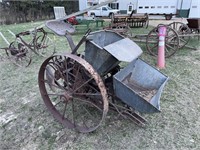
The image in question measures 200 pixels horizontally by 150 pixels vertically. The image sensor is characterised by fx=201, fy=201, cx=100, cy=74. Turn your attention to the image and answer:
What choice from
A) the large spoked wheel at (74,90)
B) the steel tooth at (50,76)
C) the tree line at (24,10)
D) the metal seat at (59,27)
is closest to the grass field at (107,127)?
the large spoked wheel at (74,90)

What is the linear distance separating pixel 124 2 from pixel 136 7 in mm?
1155

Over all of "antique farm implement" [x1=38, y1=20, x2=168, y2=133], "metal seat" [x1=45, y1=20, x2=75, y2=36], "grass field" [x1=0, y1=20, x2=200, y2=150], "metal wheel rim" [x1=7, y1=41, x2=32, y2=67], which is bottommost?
"grass field" [x1=0, y1=20, x2=200, y2=150]

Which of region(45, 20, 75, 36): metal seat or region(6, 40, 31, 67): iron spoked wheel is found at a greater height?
region(45, 20, 75, 36): metal seat

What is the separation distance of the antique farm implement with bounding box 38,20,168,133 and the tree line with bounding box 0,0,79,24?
12417 millimetres

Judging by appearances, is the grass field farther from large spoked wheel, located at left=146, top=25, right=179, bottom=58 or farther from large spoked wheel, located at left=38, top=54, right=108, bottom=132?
large spoked wheel, located at left=146, top=25, right=179, bottom=58

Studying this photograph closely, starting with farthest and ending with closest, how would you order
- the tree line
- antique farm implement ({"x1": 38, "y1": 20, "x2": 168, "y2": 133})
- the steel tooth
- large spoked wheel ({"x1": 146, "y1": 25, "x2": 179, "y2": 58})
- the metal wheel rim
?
the tree line
large spoked wheel ({"x1": 146, "y1": 25, "x2": 179, "y2": 58})
the metal wheel rim
the steel tooth
antique farm implement ({"x1": 38, "y1": 20, "x2": 168, "y2": 133})

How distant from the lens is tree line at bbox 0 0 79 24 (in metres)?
13.6

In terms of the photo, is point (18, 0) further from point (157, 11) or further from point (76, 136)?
point (76, 136)

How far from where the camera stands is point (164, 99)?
120 inches

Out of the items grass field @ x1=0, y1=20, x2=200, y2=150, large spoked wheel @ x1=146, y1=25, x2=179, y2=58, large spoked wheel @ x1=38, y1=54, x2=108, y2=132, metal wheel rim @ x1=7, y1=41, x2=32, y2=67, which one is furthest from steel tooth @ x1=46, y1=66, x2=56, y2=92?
large spoked wheel @ x1=146, y1=25, x2=179, y2=58

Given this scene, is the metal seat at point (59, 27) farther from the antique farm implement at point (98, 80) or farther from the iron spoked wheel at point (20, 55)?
the iron spoked wheel at point (20, 55)

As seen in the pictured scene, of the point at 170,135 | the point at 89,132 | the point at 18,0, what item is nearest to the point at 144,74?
the point at 170,135

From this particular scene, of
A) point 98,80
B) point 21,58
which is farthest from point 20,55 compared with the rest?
point 98,80

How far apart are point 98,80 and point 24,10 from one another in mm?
15009
